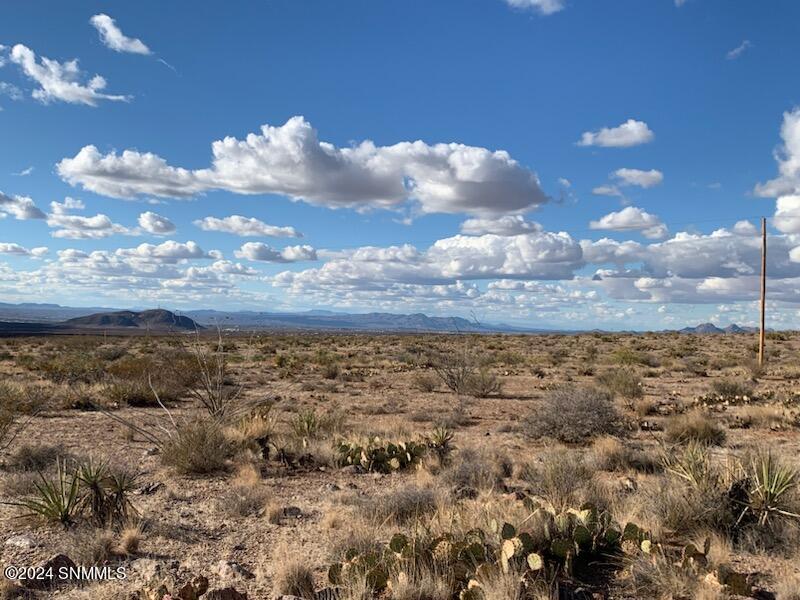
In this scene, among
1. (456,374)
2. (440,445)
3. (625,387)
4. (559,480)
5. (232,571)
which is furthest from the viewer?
(456,374)

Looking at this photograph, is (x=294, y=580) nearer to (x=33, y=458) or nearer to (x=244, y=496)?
(x=244, y=496)

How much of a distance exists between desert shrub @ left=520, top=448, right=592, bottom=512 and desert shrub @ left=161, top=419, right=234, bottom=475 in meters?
4.74

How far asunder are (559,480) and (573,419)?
4.81 m

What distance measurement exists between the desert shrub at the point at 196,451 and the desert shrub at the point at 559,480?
474 cm

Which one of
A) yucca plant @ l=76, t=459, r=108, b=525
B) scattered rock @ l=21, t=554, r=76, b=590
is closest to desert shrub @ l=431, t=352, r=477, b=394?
yucca plant @ l=76, t=459, r=108, b=525

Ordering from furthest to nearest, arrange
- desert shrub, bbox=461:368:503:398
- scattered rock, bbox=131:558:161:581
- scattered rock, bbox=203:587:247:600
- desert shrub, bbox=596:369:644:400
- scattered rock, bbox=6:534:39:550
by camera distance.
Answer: desert shrub, bbox=461:368:503:398
desert shrub, bbox=596:369:644:400
scattered rock, bbox=6:534:39:550
scattered rock, bbox=131:558:161:581
scattered rock, bbox=203:587:247:600

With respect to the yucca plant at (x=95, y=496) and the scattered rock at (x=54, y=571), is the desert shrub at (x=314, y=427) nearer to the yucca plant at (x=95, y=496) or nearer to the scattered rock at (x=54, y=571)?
the yucca plant at (x=95, y=496)

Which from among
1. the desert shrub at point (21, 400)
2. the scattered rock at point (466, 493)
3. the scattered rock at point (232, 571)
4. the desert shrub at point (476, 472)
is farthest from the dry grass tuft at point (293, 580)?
the desert shrub at point (21, 400)

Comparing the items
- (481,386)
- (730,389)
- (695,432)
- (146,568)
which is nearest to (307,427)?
(146,568)

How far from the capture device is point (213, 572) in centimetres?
547

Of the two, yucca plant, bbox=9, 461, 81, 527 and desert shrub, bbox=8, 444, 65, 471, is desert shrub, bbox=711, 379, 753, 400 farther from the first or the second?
yucca plant, bbox=9, 461, 81, 527

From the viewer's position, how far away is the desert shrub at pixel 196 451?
9.16 meters

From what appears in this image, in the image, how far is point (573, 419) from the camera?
39.8ft

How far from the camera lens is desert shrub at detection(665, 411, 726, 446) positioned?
38.0 ft
